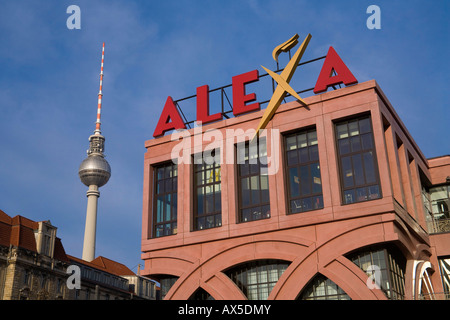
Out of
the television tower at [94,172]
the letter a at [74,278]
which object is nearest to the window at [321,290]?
the letter a at [74,278]

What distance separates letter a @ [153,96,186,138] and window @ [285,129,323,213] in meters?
9.25

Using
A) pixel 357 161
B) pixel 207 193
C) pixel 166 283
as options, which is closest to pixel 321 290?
pixel 357 161

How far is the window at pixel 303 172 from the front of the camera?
34.4m

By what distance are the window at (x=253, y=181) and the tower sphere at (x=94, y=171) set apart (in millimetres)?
105979

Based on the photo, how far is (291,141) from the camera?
3669 centimetres

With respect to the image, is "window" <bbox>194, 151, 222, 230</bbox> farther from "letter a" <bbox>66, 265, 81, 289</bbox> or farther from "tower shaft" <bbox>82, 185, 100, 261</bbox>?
"tower shaft" <bbox>82, 185, 100, 261</bbox>

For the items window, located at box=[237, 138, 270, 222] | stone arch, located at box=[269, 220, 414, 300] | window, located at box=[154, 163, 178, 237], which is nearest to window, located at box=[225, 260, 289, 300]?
stone arch, located at box=[269, 220, 414, 300]

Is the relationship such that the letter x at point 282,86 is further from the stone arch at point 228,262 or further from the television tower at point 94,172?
the television tower at point 94,172

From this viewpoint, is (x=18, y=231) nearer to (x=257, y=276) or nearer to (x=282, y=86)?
(x=257, y=276)

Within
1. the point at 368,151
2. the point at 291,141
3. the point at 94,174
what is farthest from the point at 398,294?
the point at 94,174

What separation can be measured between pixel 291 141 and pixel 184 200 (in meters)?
8.65

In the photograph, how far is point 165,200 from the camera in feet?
132
